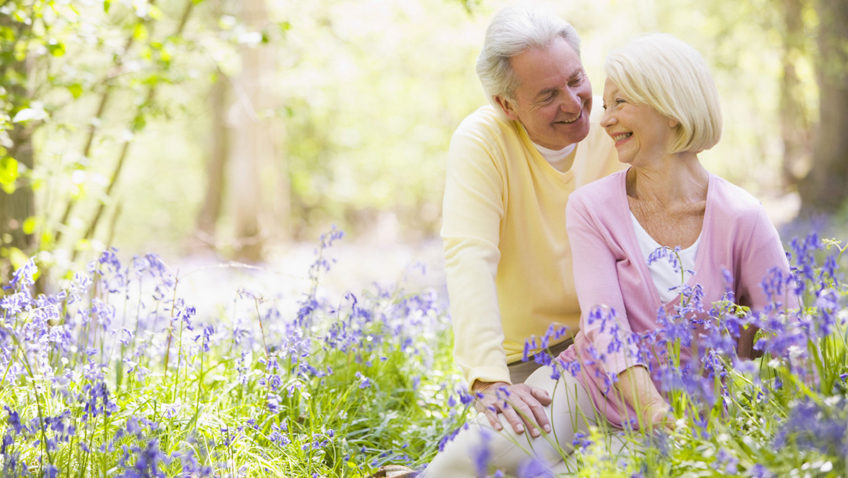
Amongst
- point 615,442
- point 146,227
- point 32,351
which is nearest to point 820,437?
point 615,442

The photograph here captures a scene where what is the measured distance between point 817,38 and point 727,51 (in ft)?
14.0

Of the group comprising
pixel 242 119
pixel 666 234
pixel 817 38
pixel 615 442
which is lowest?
pixel 615 442

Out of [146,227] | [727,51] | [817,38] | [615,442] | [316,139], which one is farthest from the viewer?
[146,227]

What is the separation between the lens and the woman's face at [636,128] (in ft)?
8.50

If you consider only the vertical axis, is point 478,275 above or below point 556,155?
below

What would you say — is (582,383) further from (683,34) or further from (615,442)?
(683,34)

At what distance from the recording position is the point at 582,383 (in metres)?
2.56

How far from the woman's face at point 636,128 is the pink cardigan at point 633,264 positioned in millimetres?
149

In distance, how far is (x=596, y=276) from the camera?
2.54 metres

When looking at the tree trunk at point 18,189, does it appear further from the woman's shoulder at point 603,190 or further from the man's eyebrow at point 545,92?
the woman's shoulder at point 603,190

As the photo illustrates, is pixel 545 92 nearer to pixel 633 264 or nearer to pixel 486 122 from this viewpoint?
pixel 486 122

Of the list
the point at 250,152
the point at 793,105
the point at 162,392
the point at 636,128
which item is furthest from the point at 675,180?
the point at 793,105

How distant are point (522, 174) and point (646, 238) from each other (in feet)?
2.29

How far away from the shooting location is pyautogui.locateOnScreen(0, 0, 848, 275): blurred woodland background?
4102 millimetres
